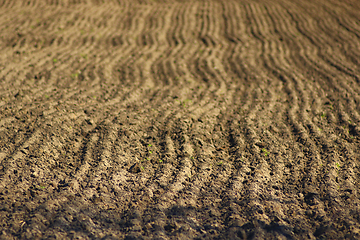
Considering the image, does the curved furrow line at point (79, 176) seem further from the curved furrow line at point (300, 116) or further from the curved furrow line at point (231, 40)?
the curved furrow line at point (231, 40)

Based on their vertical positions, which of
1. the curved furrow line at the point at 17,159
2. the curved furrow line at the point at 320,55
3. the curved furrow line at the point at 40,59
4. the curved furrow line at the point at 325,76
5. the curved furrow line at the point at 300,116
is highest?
the curved furrow line at the point at 320,55

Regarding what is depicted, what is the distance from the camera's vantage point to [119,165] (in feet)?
A: 10.7

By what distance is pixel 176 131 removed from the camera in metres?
3.97

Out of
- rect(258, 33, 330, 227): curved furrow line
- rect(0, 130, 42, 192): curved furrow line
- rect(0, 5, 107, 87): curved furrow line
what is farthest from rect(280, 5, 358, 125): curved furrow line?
rect(0, 5, 107, 87): curved furrow line

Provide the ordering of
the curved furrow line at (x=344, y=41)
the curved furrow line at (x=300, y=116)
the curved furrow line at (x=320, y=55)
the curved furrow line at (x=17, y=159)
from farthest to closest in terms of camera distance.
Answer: the curved furrow line at (x=344, y=41) → the curved furrow line at (x=320, y=55) → the curved furrow line at (x=300, y=116) → the curved furrow line at (x=17, y=159)

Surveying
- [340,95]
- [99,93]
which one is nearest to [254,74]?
[340,95]

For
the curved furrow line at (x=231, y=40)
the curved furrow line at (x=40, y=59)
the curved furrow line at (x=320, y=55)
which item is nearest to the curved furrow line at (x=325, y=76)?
the curved furrow line at (x=320, y=55)

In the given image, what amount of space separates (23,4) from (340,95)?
1037cm

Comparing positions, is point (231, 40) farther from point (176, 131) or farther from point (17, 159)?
point (17, 159)

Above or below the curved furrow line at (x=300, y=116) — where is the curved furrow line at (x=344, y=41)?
above

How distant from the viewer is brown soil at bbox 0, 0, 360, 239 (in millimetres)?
2520

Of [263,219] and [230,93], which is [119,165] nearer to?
[263,219]

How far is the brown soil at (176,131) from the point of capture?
252 centimetres

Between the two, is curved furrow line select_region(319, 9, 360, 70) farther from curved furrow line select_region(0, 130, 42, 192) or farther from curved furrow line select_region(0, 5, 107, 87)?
curved furrow line select_region(0, 5, 107, 87)
